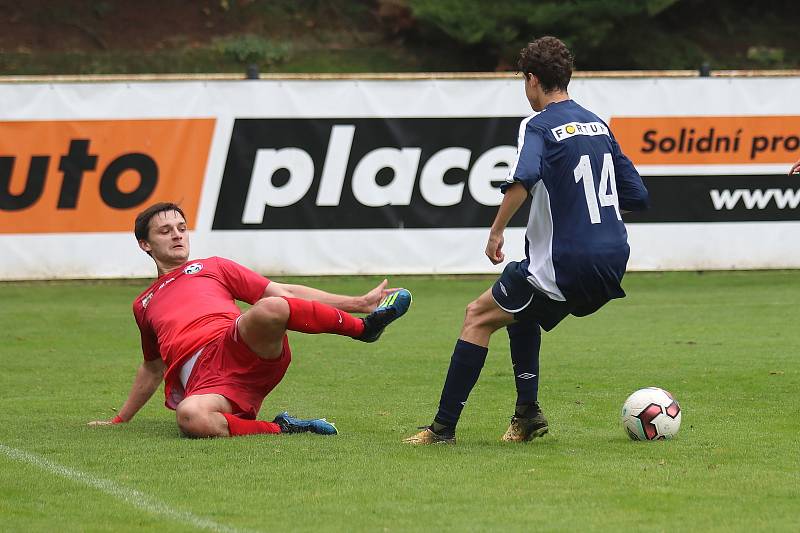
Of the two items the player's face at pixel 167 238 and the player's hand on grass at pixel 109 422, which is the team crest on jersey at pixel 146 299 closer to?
the player's face at pixel 167 238

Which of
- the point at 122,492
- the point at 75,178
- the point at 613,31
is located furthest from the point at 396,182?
the point at 613,31

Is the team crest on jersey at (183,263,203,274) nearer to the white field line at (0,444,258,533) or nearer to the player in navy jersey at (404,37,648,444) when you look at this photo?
the white field line at (0,444,258,533)

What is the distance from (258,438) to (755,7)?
1170 inches

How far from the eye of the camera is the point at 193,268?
7996 millimetres

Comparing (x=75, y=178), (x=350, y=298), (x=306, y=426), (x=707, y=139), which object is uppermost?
(x=707, y=139)

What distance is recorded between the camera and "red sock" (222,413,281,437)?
7.21 metres

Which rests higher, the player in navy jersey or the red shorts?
the player in navy jersey

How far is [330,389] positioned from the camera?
9586mm

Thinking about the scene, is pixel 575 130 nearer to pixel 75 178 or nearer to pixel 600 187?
pixel 600 187

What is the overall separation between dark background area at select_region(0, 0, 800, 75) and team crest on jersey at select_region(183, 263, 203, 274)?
21209 mm

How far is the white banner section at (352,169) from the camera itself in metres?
16.8

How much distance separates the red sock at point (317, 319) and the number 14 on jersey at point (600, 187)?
4.44 ft

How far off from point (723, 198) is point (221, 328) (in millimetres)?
11038

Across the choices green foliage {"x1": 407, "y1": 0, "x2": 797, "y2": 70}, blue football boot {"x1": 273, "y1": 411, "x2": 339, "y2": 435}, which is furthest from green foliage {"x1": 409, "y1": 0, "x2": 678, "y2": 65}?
blue football boot {"x1": 273, "y1": 411, "x2": 339, "y2": 435}
